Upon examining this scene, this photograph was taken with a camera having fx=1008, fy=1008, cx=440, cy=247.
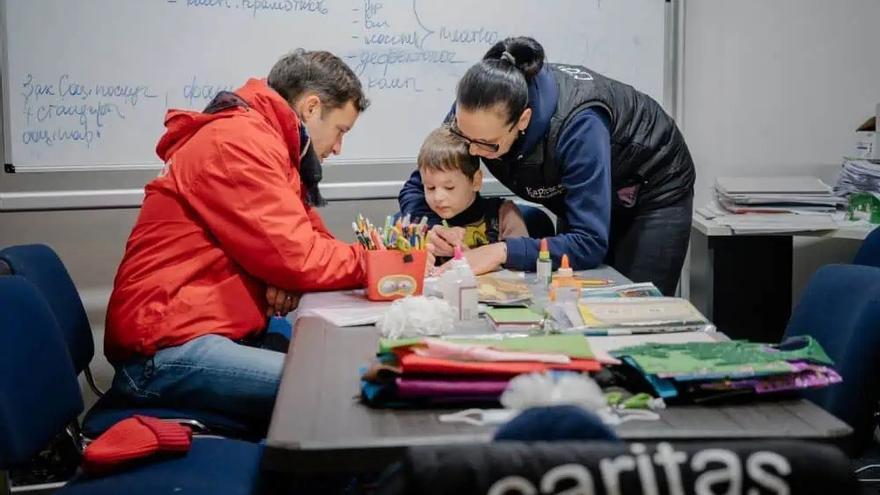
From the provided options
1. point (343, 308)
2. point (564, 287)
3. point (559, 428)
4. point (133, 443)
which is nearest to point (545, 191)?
point (564, 287)

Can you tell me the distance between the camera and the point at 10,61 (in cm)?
304

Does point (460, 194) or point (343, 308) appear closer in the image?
point (343, 308)

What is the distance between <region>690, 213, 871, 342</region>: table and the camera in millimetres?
3193

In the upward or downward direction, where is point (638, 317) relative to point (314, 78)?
downward

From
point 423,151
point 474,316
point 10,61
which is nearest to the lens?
point 474,316

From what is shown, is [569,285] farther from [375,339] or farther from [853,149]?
[853,149]

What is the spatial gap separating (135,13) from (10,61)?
397 mm

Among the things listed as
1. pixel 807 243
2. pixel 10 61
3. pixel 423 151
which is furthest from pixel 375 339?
pixel 807 243

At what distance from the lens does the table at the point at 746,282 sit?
3.19 meters

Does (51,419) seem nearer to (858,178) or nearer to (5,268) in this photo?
(5,268)

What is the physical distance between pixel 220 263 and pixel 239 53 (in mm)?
1242

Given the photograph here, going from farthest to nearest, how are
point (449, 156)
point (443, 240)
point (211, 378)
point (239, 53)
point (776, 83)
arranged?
point (776, 83), point (239, 53), point (449, 156), point (443, 240), point (211, 378)

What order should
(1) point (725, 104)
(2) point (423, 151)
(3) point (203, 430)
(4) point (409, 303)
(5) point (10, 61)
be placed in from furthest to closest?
(1) point (725, 104)
(5) point (10, 61)
(2) point (423, 151)
(3) point (203, 430)
(4) point (409, 303)

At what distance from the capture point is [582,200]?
246 centimetres
